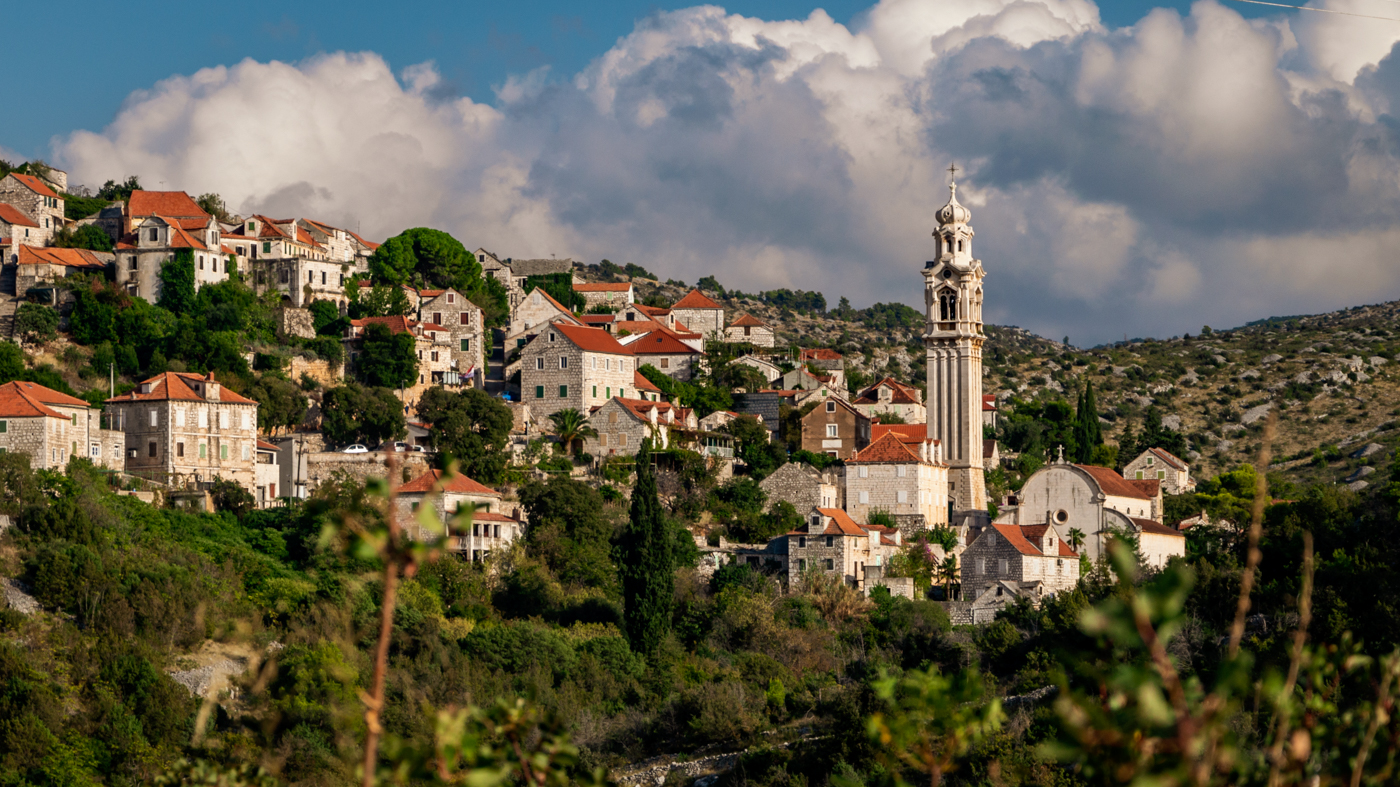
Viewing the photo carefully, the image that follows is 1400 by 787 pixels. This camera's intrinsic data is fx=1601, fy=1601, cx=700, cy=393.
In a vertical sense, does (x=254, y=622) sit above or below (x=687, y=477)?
below

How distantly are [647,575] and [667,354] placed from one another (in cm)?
2796

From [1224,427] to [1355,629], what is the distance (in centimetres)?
5647

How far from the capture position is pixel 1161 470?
72.9 m

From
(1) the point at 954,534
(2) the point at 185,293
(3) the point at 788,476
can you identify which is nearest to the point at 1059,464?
(1) the point at 954,534

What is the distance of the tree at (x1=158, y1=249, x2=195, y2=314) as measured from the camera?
7194 cm

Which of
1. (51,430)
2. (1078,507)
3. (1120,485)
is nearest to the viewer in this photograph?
(51,430)

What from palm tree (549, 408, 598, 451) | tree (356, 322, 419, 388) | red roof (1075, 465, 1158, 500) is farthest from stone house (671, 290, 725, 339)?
red roof (1075, 465, 1158, 500)

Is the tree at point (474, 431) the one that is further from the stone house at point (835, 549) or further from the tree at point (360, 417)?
the stone house at point (835, 549)

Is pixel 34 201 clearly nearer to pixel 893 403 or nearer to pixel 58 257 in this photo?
pixel 58 257

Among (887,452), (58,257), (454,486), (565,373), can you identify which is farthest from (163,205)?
(887,452)

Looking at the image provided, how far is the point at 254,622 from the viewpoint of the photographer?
46906mm

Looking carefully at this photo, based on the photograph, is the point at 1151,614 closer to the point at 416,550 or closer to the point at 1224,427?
the point at 416,550

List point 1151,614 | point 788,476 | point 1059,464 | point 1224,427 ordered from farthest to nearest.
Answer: point 1224,427
point 788,476
point 1059,464
point 1151,614

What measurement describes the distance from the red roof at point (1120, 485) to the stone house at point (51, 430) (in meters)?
35.9
